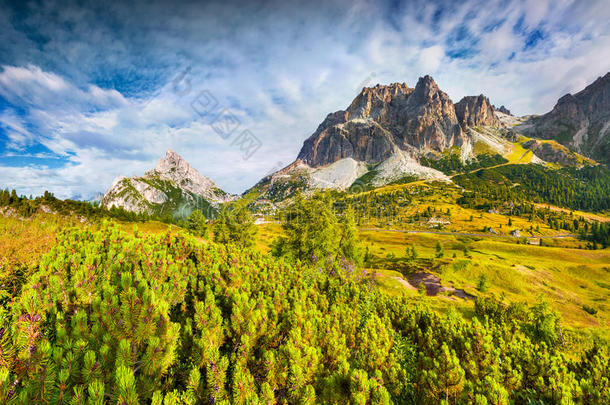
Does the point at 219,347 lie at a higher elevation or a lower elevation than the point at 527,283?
higher

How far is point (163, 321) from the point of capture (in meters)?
3.82

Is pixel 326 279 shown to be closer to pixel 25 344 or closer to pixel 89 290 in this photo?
pixel 89 290

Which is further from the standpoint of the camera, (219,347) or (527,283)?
(527,283)

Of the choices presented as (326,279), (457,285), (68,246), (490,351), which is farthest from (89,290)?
(457,285)

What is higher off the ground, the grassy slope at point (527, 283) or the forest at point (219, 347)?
the forest at point (219, 347)

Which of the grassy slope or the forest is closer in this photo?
the forest

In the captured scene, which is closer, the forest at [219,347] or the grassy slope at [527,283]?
the forest at [219,347]

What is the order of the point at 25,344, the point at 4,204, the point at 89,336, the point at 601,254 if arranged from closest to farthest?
the point at 25,344, the point at 89,336, the point at 4,204, the point at 601,254

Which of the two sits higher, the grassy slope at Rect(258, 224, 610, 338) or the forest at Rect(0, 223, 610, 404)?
the forest at Rect(0, 223, 610, 404)

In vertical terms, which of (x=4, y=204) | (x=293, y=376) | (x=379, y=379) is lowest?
(x=379, y=379)

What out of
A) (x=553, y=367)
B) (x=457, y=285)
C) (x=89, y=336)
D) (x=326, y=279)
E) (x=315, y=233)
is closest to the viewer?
(x=89, y=336)

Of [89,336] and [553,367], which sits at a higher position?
[89,336]

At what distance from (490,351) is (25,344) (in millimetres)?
8952

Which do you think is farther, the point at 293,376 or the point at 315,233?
the point at 315,233
